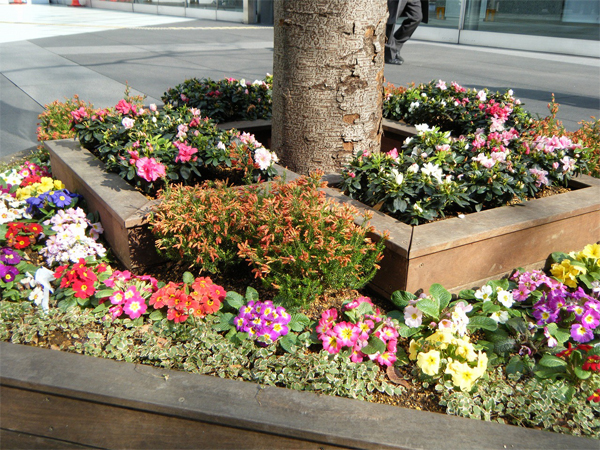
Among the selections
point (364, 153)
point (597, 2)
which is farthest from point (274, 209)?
point (597, 2)

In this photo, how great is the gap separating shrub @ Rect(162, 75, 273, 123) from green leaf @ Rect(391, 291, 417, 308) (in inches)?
111

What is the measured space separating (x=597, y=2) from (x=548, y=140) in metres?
12.8

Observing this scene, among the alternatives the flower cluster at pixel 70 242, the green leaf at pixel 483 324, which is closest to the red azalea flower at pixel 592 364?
the green leaf at pixel 483 324

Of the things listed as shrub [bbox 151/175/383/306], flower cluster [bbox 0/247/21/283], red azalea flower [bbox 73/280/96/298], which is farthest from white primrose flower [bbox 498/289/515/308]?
flower cluster [bbox 0/247/21/283]

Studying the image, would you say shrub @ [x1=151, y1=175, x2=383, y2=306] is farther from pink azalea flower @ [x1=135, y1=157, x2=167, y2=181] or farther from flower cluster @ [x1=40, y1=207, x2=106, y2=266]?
flower cluster @ [x1=40, y1=207, x2=106, y2=266]

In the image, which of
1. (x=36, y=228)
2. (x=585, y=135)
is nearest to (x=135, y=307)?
(x=36, y=228)

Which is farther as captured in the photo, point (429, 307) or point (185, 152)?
point (185, 152)

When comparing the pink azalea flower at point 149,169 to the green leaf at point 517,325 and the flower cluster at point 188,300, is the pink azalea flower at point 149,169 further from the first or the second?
the green leaf at point 517,325

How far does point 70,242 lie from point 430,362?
6.93 ft

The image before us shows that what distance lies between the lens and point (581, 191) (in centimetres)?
353

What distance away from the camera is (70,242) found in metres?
3.14

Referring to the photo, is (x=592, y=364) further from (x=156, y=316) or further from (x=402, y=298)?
(x=156, y=316)

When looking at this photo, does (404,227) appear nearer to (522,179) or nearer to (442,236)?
(442,236)

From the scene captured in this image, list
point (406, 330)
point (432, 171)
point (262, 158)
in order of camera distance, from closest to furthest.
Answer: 1. point (406, 330)
2. point (432, 171)
3. point (262, 158)
